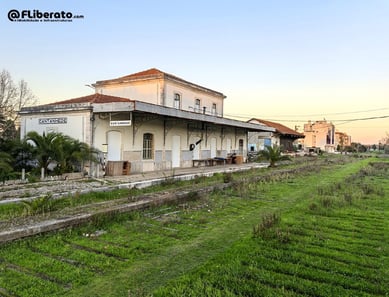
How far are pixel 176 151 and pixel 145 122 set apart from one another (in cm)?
381

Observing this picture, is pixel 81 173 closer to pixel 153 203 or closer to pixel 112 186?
pixel 112 186

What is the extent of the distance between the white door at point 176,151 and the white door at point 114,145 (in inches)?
→ 182

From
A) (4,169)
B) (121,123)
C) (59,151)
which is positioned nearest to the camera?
(4,169)

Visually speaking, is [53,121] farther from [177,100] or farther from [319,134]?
[319,134]

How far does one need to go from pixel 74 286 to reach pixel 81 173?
33.7 feet

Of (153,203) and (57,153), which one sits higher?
(57,153)

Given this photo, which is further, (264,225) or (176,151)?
(176,151)

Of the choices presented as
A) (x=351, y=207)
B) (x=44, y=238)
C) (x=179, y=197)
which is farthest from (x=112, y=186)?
(x=351, y=207)

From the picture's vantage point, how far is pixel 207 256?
14.1 ft

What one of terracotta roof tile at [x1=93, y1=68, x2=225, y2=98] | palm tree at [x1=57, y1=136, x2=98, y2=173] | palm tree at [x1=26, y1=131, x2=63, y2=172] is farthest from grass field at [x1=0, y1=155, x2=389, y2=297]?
terracotta roof tile at [x1=93, y1=68, x2=225, y2=98]

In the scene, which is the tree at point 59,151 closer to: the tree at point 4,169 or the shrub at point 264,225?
the tree at point 4,169

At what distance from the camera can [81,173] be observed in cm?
1295

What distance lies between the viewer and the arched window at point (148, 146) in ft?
52.8

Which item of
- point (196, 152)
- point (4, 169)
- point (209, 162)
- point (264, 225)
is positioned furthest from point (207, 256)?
point (209, 162)
